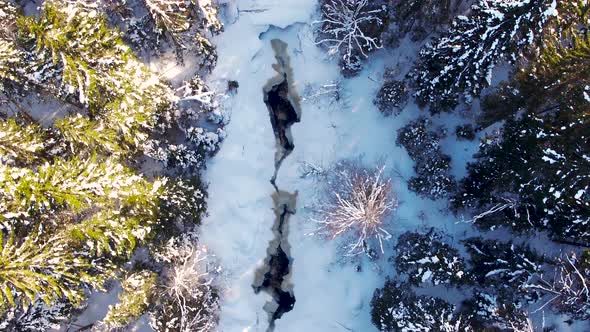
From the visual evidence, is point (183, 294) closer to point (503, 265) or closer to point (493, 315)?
point (493, 315)

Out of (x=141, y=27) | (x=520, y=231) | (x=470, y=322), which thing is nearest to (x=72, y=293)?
(x=141, y=27)

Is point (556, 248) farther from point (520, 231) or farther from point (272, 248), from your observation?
point (272, 248)

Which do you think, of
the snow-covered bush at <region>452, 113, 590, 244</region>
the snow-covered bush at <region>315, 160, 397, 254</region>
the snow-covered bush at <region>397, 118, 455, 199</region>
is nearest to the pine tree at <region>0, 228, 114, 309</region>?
the snow-covered bush at <region>315, 160, 397, 254</region>

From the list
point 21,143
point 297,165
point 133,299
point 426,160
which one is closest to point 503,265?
point 426,160

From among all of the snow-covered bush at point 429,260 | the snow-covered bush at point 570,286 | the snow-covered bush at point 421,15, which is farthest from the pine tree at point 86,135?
the snow-covered bush at point 570,286

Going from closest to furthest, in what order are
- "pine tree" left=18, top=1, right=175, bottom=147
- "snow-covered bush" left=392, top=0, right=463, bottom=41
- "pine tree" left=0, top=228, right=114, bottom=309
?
"pine tree" left=0, top=228, right=114, bottom=309 < "pine tree" left=18, top=1, right=175, bottom=147 < "snow-covered bush" left=392, top=0, right=463, bottom=41

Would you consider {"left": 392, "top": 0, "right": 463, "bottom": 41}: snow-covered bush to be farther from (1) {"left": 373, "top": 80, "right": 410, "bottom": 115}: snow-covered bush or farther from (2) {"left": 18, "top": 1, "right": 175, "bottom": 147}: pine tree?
(2) {"left": 18, "top": 1, "right": 175, "bottom": 147}: pine tree

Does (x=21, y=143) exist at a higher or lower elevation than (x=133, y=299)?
higher
